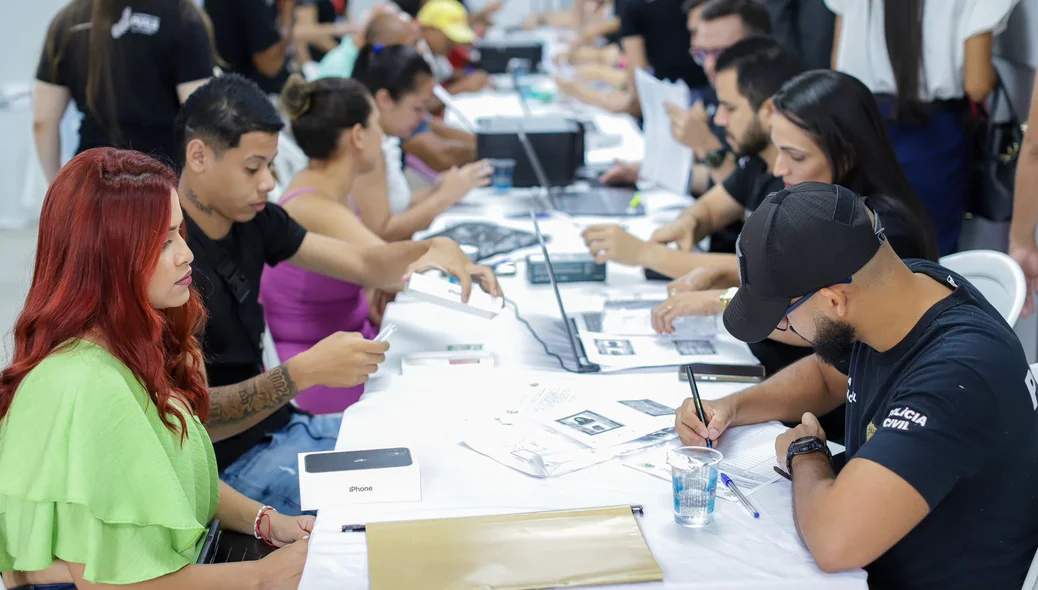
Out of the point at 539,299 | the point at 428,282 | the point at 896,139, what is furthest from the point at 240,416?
the point at 896,139

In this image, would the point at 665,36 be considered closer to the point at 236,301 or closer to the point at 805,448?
the point at 236,301

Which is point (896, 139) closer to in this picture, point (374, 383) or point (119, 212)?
point (374, 383)

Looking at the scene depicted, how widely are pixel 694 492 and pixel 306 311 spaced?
152 centimetres

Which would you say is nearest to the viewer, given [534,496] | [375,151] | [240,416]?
[534,496]

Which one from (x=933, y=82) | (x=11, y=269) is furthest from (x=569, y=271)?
(x=11, y=269)

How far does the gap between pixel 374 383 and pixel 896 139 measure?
6.23 feet

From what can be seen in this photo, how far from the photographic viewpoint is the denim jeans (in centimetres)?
187

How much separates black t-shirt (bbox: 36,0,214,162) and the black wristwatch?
7.11 feet

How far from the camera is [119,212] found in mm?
1333

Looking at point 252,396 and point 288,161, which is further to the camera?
point 288,161

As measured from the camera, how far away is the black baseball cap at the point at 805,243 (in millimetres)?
1262

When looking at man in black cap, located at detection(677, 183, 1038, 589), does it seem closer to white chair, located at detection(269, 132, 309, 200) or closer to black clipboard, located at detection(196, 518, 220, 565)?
black clipboard, located at detection(196, 518, 220, 565)

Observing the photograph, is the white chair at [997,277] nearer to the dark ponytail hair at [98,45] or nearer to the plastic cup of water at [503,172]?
the plastic cup of water at [503,172]

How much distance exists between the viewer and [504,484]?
1.50 metres
